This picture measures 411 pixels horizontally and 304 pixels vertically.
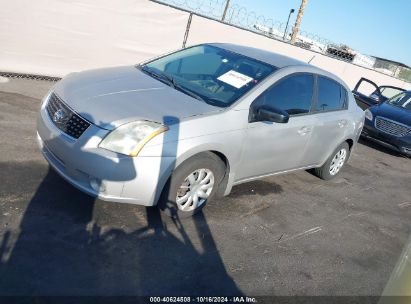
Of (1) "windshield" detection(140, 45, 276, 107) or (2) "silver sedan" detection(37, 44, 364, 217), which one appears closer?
(2) "silver sedan" detection(37, 44, 364, 217)

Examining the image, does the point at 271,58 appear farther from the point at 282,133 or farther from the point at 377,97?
the point at 377,97

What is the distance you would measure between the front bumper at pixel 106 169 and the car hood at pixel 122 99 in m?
0.22

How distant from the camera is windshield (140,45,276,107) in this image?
4.40m

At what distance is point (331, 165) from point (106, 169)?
404cm

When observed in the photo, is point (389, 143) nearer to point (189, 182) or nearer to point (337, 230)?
point (337, 230)

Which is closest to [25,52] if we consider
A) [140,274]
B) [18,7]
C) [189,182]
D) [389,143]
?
[18,7]

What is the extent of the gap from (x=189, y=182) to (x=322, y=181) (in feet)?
10.5

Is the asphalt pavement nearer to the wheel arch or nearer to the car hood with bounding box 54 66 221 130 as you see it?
the wheel arch

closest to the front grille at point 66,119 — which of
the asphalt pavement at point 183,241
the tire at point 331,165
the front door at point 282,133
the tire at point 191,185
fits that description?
the asphalt pavement at point 183,241

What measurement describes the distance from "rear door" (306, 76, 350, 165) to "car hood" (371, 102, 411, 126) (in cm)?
449

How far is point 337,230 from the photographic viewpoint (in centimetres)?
495

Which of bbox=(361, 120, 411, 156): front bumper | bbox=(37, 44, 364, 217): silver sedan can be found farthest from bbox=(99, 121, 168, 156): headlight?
bbox=(361, 120, 411, 156): front bumper

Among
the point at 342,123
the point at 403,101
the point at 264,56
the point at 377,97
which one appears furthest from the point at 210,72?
the point at 377,97

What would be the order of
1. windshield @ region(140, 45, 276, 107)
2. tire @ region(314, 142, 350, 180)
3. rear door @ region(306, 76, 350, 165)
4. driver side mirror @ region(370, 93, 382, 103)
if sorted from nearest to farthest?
windshield @ region(140, 45, 276, 107)
rear door @ region(306, 76, 350, 165)
tire @ region(314, 142, 350, 180)
driver side mirror @ region(370, 93, 382, 103)
